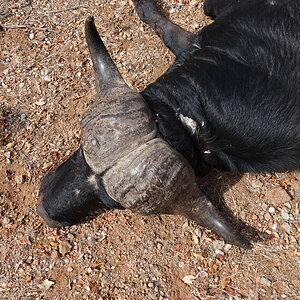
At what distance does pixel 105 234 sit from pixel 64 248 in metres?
0.33

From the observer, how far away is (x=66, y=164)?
302 cm

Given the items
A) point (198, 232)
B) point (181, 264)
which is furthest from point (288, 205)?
point (181, 264)

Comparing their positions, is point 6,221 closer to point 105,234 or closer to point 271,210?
point 105,234

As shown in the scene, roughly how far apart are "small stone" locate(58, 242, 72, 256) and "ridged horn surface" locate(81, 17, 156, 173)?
3.24ft

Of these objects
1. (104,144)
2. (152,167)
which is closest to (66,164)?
(104,144)

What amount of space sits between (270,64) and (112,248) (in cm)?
181

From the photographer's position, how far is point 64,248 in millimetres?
3367

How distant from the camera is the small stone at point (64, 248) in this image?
11.0 ft

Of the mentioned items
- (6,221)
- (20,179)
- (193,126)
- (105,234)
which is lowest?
(105,234)

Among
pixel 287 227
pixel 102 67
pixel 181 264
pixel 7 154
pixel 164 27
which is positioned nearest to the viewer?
pixel 102 67

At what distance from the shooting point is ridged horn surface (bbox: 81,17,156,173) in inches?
99.6

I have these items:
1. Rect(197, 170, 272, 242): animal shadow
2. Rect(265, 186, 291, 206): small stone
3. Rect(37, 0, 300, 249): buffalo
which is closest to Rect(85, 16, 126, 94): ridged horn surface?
Rect(37, 0, 300, 249): buffalo

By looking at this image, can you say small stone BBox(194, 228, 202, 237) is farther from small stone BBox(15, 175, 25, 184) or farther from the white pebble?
small stone BBox(15, 175, 25, 184)

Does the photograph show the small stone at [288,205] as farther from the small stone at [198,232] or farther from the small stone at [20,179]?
the small stone at [20,179]
